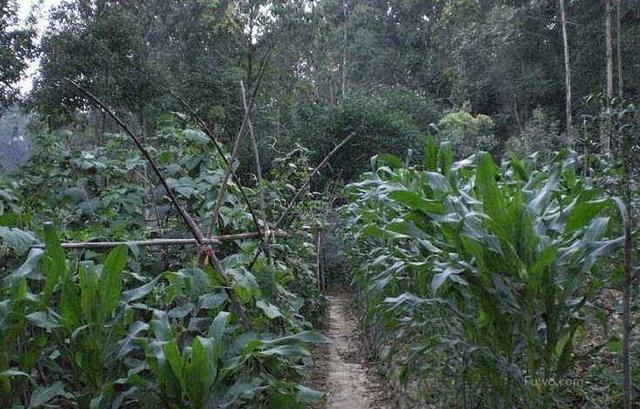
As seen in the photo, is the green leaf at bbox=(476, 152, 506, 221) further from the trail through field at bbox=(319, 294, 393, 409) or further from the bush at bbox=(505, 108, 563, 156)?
the bush at bbox=(505, 108, 563, 156)

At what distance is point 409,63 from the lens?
23141 millimetres

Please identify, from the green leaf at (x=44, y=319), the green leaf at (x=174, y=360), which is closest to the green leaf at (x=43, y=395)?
the green leaf at (x=44, y=319)

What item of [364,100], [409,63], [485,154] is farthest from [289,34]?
[485,154]

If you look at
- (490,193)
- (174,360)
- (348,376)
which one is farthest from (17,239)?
(348,376)

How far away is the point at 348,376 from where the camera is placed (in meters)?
4.43

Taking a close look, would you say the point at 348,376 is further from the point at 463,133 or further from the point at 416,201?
the point at 463,133

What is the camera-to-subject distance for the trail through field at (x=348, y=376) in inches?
147

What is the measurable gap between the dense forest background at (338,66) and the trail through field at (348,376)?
2.76m

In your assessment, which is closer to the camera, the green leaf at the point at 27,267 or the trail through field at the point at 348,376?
the green leaf at the point at 27,267

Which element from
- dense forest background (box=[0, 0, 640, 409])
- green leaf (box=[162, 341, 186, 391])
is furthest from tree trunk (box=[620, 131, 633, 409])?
green leaf (box=[162, 341, 186, 391])

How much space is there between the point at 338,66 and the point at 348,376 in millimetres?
20621

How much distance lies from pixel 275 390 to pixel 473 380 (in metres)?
0.81

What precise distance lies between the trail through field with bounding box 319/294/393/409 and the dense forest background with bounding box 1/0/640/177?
276 centimetres

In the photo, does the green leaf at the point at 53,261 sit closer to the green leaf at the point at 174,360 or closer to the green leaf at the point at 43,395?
the green leaf at the point at 43,395
